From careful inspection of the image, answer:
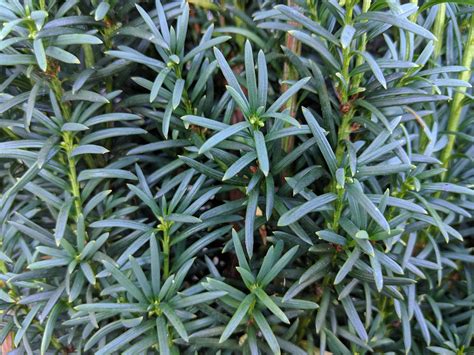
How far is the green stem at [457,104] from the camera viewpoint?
34.8 inches

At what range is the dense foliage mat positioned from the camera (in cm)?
72

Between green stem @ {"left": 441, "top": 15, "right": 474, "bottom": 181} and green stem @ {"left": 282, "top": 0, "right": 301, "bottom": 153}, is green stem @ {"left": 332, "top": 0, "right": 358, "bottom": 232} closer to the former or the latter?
green stem @ {"left": 282, "top": 0, "right": 301, "bottom": 153}

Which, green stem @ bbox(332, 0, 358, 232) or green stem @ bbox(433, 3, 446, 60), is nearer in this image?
green stem @ bbox(332, 0, 358, 232)

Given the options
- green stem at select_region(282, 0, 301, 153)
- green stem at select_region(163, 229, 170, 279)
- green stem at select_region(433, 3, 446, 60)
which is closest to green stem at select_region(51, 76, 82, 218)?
green stem at select_region(163, 229, 170, 279)

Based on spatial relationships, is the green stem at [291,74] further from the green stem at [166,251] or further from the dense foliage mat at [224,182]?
the green stem at [166,251]

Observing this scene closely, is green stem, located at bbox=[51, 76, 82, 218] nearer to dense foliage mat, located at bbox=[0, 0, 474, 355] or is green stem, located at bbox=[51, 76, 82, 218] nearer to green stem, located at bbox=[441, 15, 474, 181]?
dense foliage mat, located at bbox=[0, 0, 474, 355]

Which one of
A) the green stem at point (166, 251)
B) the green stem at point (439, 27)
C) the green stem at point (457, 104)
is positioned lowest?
the green stem at point (166, 251)

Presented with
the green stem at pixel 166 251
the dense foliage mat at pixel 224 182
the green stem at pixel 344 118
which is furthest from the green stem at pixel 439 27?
the green stem at pixel 166 251

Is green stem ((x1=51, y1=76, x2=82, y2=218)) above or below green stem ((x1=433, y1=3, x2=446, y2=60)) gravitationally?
below

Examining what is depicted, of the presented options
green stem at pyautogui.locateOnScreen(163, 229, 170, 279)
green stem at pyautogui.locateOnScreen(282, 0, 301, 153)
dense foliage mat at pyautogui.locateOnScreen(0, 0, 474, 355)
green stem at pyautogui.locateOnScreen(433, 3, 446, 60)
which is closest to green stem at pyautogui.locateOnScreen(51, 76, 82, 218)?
dense foliage mat at pyautogui.locateOnScreen(0, 0, 474, 355)

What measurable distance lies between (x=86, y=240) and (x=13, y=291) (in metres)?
0.15

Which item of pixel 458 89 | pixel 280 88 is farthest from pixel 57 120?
pixel 458 89

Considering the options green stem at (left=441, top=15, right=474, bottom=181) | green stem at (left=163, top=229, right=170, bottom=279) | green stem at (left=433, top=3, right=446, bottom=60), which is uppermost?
green stem at (left=433, top=3, right=446, bottom=60)

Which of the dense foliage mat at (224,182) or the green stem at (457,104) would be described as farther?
the green stem at (457,104)
